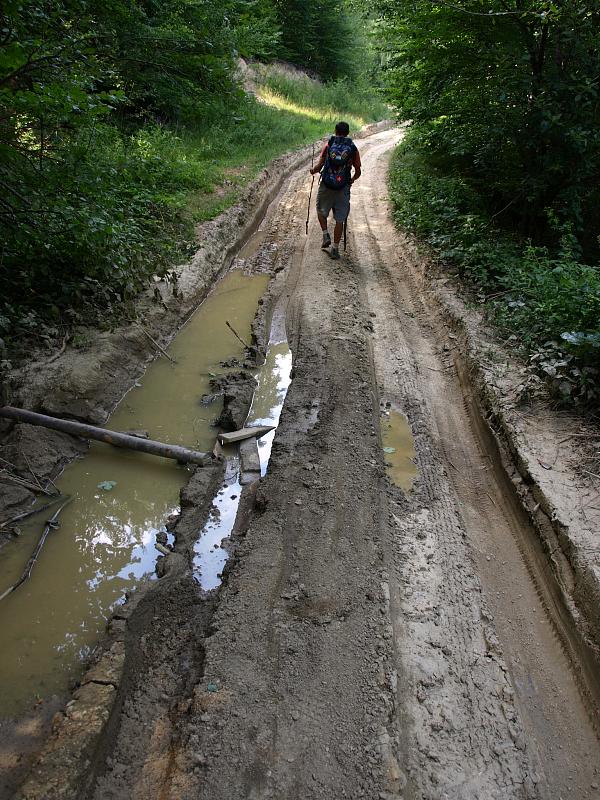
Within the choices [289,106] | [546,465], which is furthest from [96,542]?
[289,106]

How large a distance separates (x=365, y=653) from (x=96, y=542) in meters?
2.59

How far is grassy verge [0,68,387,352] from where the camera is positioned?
524 cm

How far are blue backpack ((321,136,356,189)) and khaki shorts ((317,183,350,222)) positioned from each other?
158 millimetres

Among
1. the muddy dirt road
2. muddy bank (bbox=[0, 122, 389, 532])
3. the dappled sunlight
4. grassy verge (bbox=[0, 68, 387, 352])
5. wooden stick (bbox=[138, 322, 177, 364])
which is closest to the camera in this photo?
the muddy dirt road

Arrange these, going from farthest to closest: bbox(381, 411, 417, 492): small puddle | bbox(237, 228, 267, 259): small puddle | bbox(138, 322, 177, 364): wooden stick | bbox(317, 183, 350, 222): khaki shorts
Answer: bbox(237, 228, 267, 259): small puddle < bbox(317, 183, 350, 222): khaki shorts < bbox(138, 322, 177, 364): wooden stick < bbox(381, 411, 417, 492): small puddle

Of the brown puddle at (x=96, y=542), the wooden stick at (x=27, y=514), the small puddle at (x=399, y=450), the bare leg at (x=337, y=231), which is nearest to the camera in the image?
the brown puddle at (x=96, y=542)

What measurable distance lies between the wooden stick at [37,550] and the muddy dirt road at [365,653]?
4.08 feet

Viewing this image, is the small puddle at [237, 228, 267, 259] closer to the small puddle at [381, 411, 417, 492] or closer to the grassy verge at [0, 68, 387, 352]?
the grassy verge at [0, 68, 387, 352]

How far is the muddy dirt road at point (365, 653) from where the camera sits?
2.82m

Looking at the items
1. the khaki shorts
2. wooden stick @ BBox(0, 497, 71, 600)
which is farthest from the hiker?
wooden stick @ BBox(0, 497, 71, 600)

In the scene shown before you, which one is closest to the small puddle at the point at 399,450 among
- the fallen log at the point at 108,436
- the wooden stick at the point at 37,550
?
the fallen log at the point at 108,436

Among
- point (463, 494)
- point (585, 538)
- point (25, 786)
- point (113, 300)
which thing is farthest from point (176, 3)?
point (25, 786)

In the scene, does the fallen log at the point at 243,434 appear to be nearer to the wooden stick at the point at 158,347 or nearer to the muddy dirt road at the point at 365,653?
the muddy dirt road at the point at 365,653

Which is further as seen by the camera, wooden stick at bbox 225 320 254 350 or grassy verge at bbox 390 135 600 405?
wooden stick at bbox 225 320 254 350
